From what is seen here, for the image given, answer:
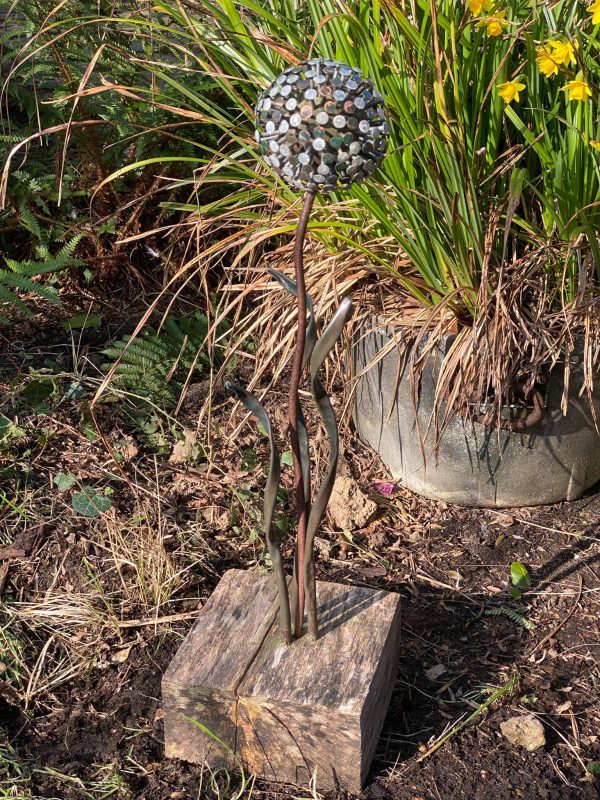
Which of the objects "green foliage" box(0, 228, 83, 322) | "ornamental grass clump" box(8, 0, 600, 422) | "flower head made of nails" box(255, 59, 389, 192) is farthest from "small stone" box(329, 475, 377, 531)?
"flower head made of nails" box(255, 59, 389, 192)

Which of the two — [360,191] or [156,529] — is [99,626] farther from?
[360,191]

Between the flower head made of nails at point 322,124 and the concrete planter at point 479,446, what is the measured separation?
985 millimetres

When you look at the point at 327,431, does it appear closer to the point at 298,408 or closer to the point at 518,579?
the point at 298,408

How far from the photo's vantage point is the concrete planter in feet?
7.56

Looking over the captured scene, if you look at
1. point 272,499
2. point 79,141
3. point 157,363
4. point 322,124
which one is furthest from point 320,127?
point 79,141

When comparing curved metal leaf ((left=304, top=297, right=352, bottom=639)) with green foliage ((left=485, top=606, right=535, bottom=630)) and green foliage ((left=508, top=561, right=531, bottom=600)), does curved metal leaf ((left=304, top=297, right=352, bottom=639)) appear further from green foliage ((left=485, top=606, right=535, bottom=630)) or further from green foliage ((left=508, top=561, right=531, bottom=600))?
green foliage ((left=508, top=561, right=531, bottom=600))

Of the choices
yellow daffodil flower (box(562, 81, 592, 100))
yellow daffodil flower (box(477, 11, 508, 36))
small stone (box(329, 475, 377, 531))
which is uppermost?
yellow daffodil flower (box(477, 11, 508, 36))

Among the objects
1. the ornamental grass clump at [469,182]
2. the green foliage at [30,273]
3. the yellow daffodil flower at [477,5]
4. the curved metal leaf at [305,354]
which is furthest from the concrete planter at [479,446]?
the green foliage at [30,273]

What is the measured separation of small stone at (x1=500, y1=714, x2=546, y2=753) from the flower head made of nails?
113 centimetres

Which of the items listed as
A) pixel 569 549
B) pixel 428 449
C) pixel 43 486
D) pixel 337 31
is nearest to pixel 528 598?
pixel 569 549

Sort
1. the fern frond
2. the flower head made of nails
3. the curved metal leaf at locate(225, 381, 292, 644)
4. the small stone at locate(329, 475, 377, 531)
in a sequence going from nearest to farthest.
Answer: the flower head made of nails < the curved metal leaf at locate(225, 381, 292, 644) < the small stone at locate(329, 475, 377, 531) < the fern frond

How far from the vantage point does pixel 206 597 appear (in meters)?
2.19

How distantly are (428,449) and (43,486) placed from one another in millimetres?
1014

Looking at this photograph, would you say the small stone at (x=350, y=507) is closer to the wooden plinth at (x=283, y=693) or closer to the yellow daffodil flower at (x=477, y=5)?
the wooden plinth at (x=283, y=693)
